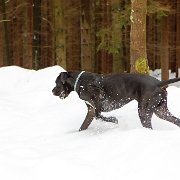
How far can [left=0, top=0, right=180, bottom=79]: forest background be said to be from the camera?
34.3 feet

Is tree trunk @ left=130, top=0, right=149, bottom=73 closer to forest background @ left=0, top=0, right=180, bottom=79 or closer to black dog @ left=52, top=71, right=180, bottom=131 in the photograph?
forest background @ left=0, top=0, right=180, bottom=79

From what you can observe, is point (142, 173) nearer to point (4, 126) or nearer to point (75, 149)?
point (75, 149)

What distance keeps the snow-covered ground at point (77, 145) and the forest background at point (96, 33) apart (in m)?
2.37

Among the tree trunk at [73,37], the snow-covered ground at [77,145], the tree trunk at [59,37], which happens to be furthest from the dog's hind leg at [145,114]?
the tree trunk at [73,37]

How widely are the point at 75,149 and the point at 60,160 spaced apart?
0.71 metres

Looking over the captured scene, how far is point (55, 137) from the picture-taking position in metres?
7.02

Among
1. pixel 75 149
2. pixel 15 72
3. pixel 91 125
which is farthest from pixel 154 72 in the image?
pixel 75 149

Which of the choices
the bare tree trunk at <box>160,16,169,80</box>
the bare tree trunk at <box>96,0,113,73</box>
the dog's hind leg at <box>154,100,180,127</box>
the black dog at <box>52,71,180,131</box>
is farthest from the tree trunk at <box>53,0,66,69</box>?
the dog's hind leg at <box>154,100,180,127</box>

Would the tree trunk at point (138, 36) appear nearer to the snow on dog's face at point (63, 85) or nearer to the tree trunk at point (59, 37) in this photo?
the snow on dog's face at point (63, 85)

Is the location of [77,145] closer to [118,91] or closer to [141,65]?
[118,91]

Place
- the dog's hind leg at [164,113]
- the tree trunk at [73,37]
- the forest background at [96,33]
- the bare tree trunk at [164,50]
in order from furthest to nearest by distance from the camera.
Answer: the tree trunk at [73,37]
the bare tree trunk at [164,50]
the forest background at [96,33]
the dog's hind leg at [164,113]

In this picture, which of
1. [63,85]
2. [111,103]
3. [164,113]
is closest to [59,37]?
[63,85]

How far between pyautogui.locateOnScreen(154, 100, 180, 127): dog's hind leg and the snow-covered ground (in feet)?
0.72

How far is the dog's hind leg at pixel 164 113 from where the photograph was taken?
268 inches
